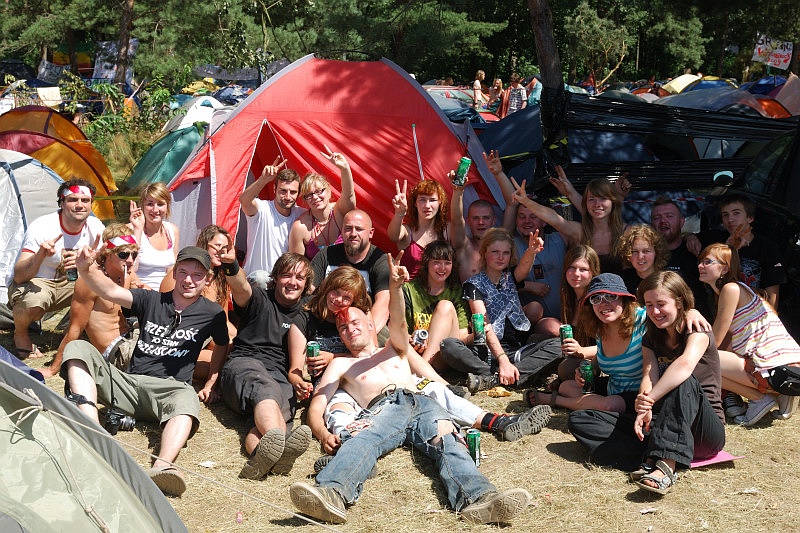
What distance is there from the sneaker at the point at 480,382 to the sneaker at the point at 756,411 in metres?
1.47

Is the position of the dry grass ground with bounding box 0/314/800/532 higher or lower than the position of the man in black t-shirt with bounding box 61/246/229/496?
lower

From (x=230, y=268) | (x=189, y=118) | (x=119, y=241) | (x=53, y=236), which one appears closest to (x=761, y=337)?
(x=230, y=268)

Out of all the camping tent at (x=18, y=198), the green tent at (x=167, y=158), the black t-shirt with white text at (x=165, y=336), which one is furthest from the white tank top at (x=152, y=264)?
the green tent at (x=167, y=158)

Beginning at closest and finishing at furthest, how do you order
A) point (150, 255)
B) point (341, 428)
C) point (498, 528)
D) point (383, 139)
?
point (498, 528)
point (341, 428)
point (150, 255)
point (383, 139)

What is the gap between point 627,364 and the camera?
4715 millimetres

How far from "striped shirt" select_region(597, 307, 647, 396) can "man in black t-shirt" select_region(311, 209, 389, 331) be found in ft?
5.11

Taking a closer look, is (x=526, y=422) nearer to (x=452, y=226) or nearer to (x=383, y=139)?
(x=452, y=226)

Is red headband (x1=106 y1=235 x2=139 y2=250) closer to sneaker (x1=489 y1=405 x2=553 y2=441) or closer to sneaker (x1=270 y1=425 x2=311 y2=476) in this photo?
sneaker (x1=270 y1=425 x2=311 y2=476)

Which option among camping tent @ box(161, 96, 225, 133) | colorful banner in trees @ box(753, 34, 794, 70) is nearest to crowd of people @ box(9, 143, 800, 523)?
camping tent @ box(161, 96, 225, 133)

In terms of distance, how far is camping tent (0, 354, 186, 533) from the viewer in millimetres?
2961

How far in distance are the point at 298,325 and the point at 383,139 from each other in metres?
2.75

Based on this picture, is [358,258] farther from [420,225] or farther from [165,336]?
[165,336]

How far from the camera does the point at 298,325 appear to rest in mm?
5230

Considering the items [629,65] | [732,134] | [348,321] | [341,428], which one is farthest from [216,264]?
[629,65]
